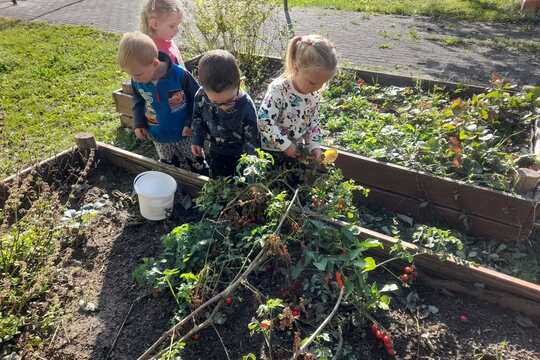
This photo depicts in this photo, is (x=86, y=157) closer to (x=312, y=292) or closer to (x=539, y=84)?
(x=312, y=292)

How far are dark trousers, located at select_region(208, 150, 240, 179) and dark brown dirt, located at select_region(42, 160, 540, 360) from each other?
805 mm

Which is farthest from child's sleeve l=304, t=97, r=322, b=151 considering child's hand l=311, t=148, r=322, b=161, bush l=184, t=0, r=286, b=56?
bush l=184, t=0, r=286, b=56

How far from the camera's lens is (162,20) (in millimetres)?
3316

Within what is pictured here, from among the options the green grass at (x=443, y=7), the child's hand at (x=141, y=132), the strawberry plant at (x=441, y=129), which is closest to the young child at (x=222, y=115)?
the child's hand at (x=141, y=132)

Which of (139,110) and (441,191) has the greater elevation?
(139,110)

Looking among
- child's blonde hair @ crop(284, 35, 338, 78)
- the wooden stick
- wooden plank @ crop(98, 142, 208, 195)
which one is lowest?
the wooden stick

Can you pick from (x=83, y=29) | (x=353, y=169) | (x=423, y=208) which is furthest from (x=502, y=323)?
(x=83, y=29)

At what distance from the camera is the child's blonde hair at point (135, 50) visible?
279cm

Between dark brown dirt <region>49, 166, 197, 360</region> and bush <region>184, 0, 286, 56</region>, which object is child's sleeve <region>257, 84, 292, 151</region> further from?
bush <region>184, 0, 286, 56</region>

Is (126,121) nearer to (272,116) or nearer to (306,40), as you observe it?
(272,116)

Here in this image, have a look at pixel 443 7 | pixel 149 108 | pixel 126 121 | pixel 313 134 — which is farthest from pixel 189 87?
pixel 443 7

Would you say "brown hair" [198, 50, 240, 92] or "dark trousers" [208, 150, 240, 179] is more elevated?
"brown hair" [198, 50, 240, 92]

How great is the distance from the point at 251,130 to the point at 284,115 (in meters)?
0.27

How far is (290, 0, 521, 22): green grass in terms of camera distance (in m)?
8.66
